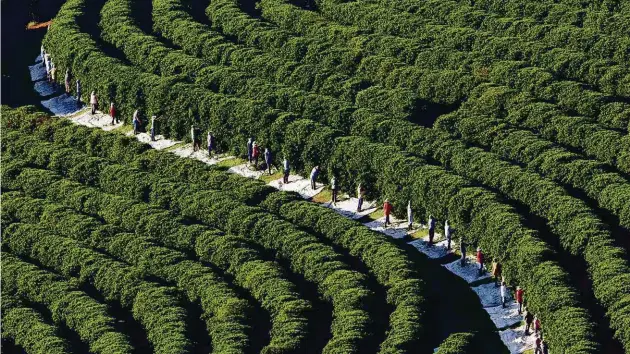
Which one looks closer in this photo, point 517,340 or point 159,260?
point 517,340

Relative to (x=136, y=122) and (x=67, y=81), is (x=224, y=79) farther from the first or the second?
(x=67, y=81)

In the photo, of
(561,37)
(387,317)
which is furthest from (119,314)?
(561,37)

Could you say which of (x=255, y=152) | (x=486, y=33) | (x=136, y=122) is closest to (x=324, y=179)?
(x=255, y=152)

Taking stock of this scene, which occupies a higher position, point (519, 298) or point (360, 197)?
point (519, 298)

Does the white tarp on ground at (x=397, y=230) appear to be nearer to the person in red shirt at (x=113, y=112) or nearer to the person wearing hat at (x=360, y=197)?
the person wearing hat at (x=360, y=197)

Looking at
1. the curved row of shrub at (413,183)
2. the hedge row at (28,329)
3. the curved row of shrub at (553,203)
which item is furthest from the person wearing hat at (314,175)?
the hedge row at (28,329)

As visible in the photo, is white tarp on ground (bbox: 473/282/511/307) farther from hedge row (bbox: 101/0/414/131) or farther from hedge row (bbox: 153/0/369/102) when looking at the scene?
hedge row (bbox: 153/0/369/102)

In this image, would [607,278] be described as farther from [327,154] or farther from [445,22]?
[445,22]
